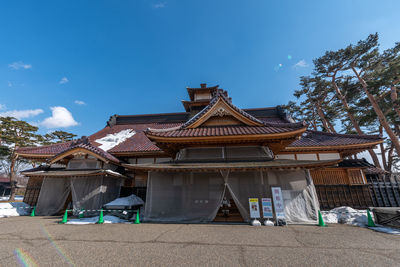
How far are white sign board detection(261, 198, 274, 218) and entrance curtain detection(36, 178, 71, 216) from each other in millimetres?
11252

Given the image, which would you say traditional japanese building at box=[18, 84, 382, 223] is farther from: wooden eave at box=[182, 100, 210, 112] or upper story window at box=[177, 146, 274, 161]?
wooden eave at box=[182, 100, 210, 112]

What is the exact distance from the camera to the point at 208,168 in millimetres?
6879

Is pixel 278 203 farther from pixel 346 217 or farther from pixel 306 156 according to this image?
pixel 306 156

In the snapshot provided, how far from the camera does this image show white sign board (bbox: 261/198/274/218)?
6.69 metres

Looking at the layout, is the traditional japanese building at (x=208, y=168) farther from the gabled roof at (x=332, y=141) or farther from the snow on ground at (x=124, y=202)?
the snow on ground at (x=124, y=202)

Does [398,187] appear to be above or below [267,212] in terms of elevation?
above

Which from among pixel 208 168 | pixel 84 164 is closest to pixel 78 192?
pixel 84 164

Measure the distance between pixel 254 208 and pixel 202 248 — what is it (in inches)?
141

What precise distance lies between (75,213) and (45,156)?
17.0 ft

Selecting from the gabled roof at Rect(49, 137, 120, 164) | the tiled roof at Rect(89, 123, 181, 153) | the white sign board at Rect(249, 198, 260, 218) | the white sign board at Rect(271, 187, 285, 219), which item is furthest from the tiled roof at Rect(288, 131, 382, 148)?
the gabled roof at Rect(49, 137, 120, 164)

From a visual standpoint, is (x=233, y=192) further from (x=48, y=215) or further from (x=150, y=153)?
(x=48, y=215)

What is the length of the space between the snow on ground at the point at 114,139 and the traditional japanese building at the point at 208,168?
9.2 inches

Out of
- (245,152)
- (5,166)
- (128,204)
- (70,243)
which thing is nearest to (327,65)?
(245,152)

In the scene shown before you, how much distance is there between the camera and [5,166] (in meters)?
25.3
